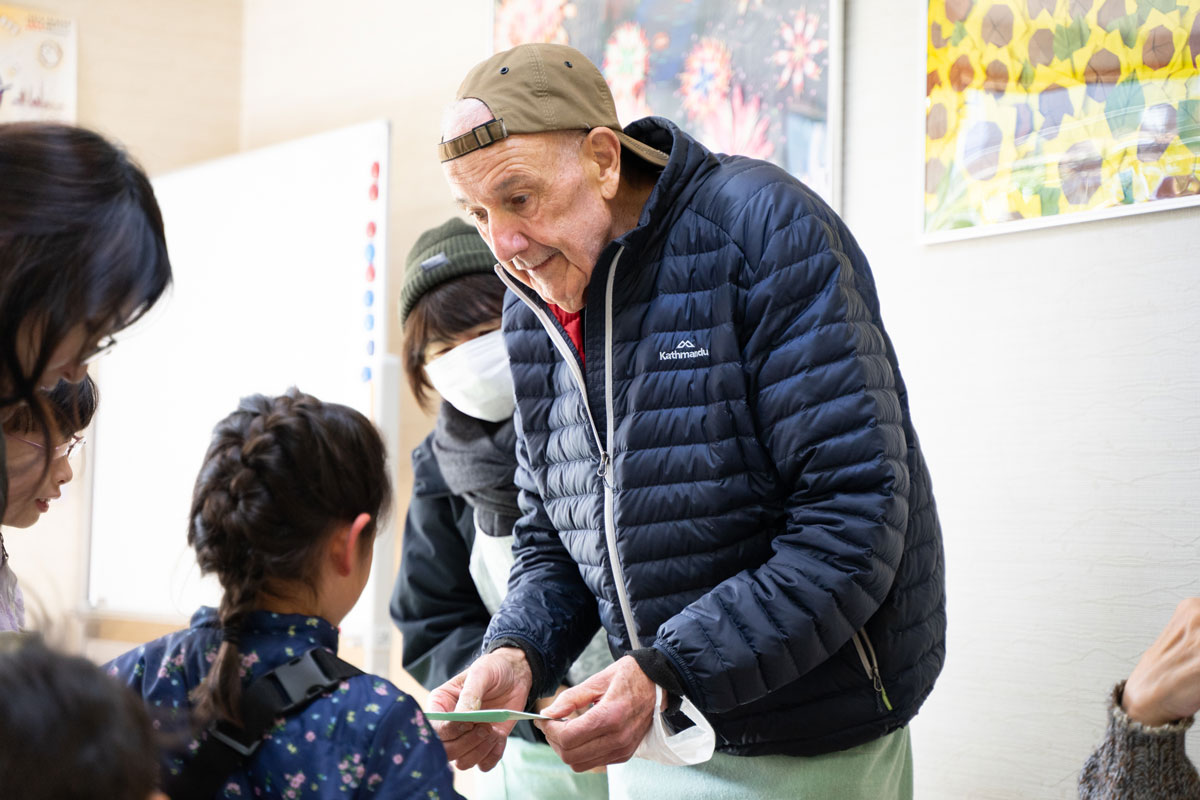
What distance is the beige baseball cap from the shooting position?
50.1 inches

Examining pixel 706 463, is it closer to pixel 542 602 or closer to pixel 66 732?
pixel 542 602

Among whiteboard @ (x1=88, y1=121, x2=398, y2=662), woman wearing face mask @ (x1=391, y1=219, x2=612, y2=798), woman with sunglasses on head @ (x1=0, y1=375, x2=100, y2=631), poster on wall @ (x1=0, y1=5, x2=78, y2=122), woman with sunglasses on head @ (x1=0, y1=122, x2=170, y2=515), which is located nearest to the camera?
woman with sunglasses on head @ (x1=0, y1=122, x2=170, y2=515)

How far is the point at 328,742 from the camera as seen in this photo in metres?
1.08

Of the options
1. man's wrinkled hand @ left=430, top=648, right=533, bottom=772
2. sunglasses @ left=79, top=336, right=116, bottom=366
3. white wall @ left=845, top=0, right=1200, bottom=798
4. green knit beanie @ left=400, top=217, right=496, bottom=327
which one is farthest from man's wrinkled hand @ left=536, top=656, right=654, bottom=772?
green knit beanie @ left=400, top=217, right=496, bottom=327

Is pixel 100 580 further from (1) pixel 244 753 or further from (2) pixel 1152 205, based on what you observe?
(2) pixel 1152 205

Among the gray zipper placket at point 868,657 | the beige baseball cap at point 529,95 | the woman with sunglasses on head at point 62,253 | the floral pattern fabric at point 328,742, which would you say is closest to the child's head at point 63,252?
the woman with sunglasses on head at point 62,253

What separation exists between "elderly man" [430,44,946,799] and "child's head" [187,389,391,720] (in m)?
0.22

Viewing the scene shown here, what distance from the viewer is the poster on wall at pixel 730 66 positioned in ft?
6.73

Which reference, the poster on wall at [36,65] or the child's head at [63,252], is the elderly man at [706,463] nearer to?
the child's head at [63,252]

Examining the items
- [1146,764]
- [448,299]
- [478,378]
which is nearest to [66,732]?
[1146,764]

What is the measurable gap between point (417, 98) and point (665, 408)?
7.24ft

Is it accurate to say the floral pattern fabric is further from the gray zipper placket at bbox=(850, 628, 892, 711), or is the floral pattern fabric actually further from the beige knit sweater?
the beige knit sweater

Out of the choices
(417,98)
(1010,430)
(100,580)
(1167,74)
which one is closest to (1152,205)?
(1167,74)

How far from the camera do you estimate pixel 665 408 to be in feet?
4.14
